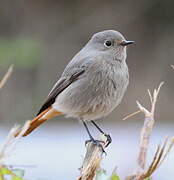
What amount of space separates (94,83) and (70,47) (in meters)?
5.97

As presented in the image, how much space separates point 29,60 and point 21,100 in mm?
661

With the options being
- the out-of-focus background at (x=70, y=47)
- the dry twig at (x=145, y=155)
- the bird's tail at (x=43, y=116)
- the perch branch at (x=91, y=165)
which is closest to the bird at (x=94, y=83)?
the bird's tail at (x=43, y=116)

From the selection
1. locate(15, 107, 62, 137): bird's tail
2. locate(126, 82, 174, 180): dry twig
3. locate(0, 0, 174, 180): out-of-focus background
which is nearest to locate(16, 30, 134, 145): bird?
locate(15, 107, 62, 137): bird's tail

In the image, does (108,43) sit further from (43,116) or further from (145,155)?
(145,155)

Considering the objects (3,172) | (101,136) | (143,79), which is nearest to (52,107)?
(101,136)

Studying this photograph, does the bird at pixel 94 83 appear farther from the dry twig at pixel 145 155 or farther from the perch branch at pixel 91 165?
the dry twig at pixel 145 155

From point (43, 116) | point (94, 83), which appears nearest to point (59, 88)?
point (43, 116)

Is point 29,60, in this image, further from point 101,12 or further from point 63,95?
point 63,95

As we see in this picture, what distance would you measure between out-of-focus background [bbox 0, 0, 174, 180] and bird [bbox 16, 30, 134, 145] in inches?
147

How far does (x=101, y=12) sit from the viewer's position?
9758mm

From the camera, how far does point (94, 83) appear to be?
3.62 metres

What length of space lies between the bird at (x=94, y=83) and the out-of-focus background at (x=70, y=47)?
373cm

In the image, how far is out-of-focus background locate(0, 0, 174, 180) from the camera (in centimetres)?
865

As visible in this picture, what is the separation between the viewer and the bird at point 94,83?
357 centimetres
